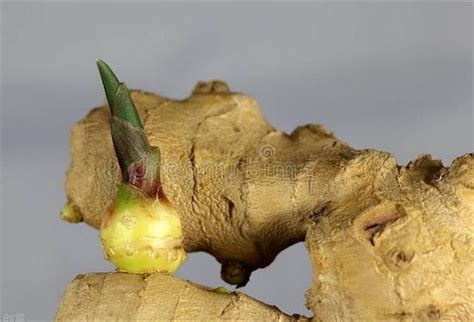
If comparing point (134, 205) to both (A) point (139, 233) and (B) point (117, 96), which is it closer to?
(A) point (139, 233)

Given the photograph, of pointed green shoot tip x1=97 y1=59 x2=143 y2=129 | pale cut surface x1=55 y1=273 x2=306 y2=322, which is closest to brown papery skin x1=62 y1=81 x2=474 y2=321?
pale cut surface x1=55 y1=273 x2=306 y2=322

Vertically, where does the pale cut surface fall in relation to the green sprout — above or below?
below

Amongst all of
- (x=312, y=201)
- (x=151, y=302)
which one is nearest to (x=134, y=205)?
(x=151, y=302)

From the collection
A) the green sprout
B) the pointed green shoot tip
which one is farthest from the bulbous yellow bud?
the pointed green shoot tip

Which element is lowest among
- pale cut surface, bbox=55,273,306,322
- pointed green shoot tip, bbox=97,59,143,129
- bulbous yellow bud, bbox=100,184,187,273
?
pale cut surface, bbox=55,273,306,322

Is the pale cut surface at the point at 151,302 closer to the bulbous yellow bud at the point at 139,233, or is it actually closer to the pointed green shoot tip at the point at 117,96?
the bulbous yellow bud at the point at 139,233

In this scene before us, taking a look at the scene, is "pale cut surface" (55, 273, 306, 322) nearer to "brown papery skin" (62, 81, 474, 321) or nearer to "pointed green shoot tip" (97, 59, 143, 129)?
"brown papery skin" (62, 81, 474, 321)

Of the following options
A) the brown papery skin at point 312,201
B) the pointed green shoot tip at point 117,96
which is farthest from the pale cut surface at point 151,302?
the pointed green shoot tip at point 117,96

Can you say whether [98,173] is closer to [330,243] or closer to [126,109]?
[126,109]

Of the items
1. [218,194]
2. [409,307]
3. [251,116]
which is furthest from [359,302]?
[251,116]
